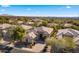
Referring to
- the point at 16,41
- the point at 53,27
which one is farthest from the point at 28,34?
the point at 53,27

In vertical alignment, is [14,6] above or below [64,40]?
above

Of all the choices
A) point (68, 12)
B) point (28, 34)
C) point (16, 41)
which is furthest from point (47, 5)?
point (16, 41)
